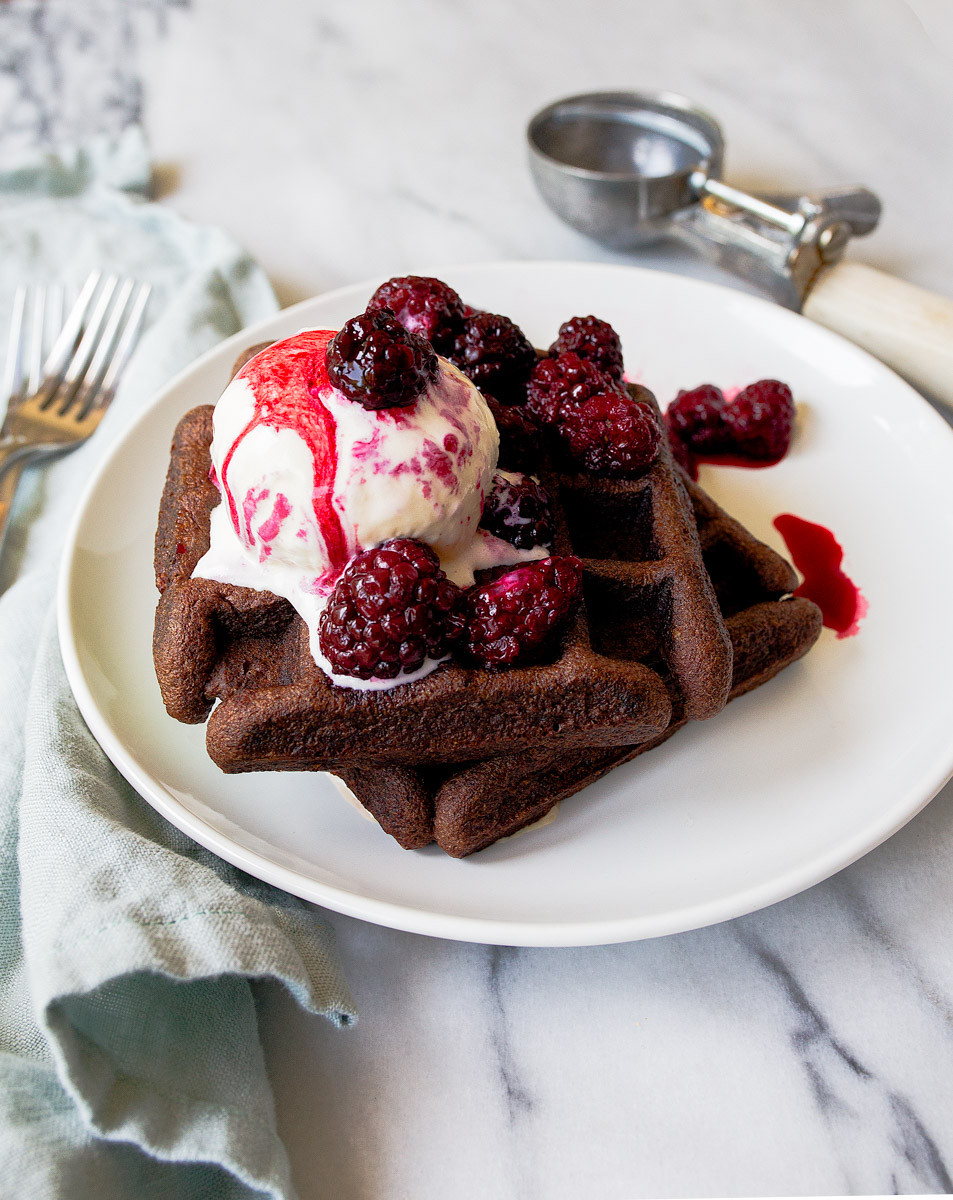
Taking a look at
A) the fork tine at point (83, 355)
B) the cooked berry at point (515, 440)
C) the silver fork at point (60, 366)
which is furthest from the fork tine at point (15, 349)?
the cooked berry at point (515, 440)

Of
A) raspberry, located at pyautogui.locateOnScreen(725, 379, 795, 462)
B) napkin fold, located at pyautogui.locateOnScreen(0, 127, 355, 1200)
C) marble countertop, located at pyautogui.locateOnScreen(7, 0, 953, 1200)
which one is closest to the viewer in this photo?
napkin fold, located at pyautogui.locateOnScreen(0, 127, 355, 1200)

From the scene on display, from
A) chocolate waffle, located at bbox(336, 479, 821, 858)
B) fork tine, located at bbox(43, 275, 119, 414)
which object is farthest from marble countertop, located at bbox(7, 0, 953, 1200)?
fork tine, located at bbox(43, 275, 119, 414)

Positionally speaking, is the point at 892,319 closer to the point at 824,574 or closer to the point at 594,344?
the point at 824,574

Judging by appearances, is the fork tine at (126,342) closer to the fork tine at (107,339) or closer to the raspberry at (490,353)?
the fork tine at (107,339)

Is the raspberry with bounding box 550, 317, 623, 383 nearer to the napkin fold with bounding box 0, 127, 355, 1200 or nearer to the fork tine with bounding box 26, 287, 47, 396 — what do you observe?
the napkin fold with bounding box 0, 127, 355, 1200

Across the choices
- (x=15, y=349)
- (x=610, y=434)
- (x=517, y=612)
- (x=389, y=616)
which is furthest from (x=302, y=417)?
(x=15, y=349)

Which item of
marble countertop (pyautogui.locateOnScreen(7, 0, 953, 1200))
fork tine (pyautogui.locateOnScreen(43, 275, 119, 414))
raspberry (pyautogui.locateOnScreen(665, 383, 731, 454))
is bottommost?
fork tine (pyautogui.locateOnScreen(43, 275, 119, 414))

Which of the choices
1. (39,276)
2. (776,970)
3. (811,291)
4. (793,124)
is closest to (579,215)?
(811,291)
